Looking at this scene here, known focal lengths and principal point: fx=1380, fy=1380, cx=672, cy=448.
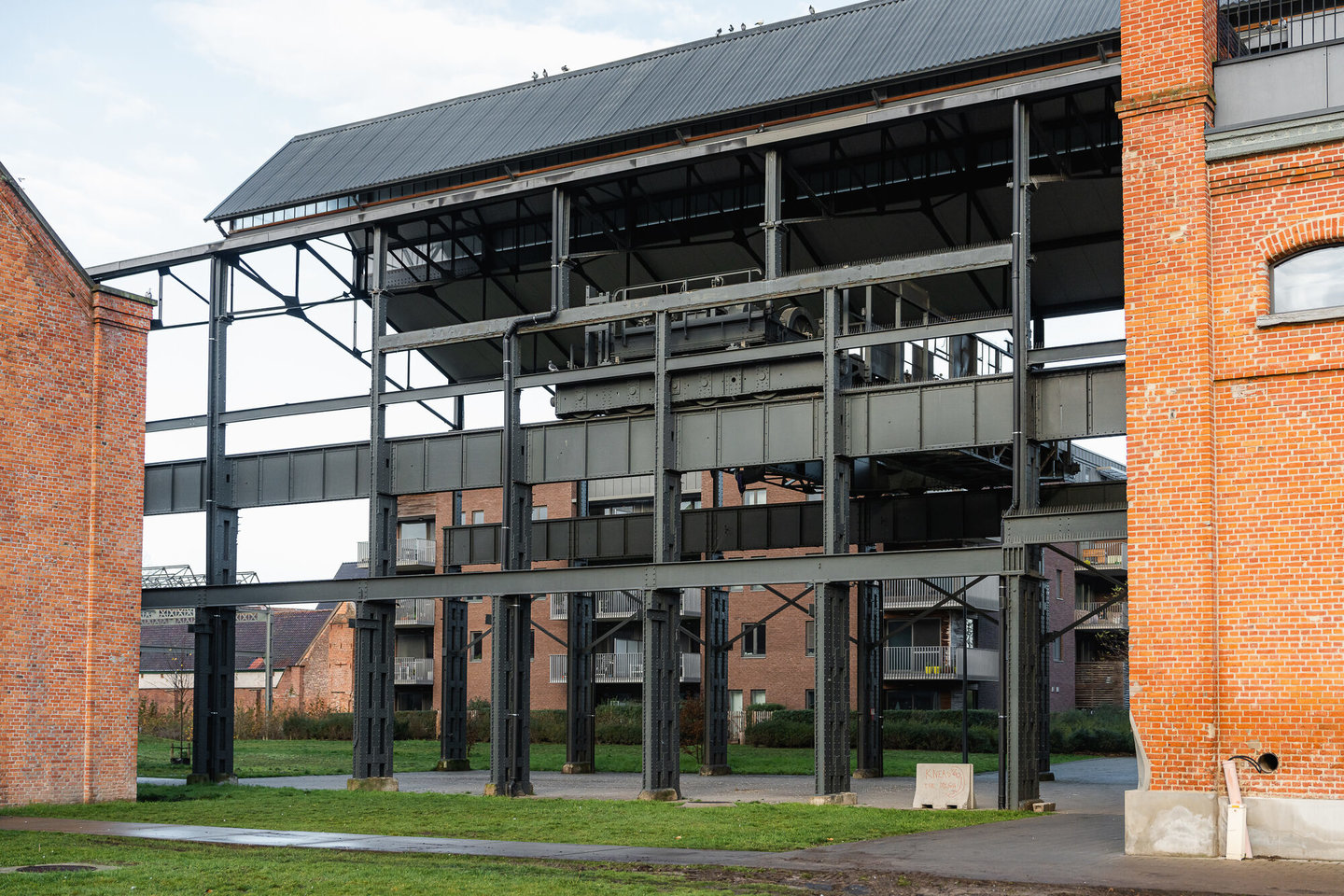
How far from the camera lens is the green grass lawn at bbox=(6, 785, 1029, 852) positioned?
19.3 meters

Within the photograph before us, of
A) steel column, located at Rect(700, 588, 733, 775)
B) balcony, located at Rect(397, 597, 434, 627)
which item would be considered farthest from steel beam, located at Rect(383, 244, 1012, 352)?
balcony, located at Rect(397, 597, 434, 627)

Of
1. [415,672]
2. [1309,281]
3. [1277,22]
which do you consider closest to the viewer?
[1309,281]

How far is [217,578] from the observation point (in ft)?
108

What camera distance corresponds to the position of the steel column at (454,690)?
3833cm

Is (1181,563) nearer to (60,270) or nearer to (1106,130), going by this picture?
(1106,130)

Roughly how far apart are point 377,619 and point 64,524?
7.45m

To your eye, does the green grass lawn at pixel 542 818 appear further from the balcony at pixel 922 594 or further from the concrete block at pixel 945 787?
the balcony at pixel 922 594

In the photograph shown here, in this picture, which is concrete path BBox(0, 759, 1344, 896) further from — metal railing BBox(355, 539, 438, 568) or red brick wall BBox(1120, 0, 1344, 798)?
metal railing BBox(355, 539, 438, 568)

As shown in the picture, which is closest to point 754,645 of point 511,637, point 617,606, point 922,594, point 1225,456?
point 617,606

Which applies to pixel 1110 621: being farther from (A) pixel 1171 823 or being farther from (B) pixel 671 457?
(A) pixel 1171 823

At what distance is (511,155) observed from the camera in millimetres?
32250

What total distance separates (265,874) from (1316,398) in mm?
13350

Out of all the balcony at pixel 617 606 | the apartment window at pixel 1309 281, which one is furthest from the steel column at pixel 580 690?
the apartment window at pixel 1309 281

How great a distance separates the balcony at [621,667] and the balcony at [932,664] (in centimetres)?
813
